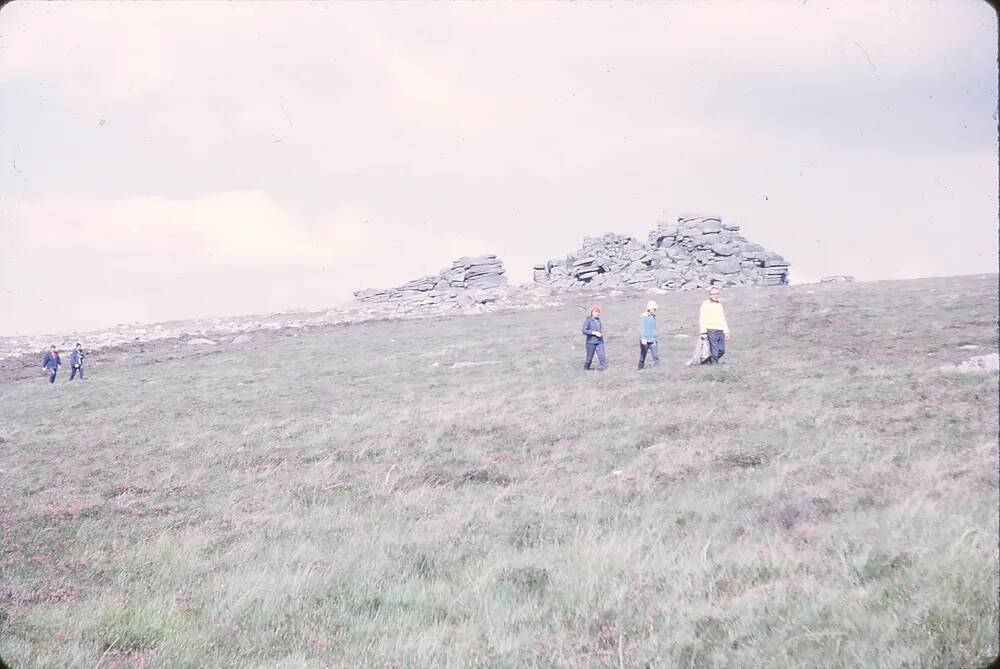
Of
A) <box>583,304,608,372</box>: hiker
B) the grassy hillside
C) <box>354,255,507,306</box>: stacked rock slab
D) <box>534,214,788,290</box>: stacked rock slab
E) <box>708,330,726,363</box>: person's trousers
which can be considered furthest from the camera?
<box>354,255,507,306</box>: stacked rock slab

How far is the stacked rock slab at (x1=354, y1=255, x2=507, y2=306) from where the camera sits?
91625 mm

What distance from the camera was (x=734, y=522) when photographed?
795cm

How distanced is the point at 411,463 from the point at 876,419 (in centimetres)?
810

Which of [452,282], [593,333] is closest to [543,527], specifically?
[593,333]

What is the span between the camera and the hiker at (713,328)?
19.9 metres

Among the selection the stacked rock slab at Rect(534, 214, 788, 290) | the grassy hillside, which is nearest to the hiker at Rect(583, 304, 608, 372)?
the grassy hillside

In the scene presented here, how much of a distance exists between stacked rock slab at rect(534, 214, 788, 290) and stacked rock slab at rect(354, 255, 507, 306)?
28.9 feet

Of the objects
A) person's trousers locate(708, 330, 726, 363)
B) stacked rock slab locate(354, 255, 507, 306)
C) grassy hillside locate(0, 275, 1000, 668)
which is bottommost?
grassy hillside locate(0, 275, 1000, 668)

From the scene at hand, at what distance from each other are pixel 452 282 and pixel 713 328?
77.3 metres

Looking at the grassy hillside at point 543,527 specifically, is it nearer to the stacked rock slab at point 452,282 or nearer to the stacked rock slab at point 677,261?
the stacked rock slab at point 677,261

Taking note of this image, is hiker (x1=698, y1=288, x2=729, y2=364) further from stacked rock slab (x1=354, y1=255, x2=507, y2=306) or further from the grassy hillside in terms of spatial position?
stacked rock slab (x1=354, y1=255, x2=507, y2=306)

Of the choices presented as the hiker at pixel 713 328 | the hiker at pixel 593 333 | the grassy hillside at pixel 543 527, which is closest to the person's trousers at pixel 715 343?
the hiker at pixel 713 328

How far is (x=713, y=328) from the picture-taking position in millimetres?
20172

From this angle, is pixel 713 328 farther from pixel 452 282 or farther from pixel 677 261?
pixel 452 282
